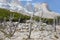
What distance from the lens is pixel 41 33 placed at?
14742 mm

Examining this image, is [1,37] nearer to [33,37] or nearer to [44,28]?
[33,37]

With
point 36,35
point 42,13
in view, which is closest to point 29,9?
point 42,13

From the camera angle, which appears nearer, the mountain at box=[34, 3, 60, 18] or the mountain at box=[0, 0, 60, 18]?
the mountain at box=[0, 0, 60, 18]

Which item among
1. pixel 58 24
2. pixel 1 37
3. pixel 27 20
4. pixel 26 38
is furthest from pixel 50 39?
pixel 58 24

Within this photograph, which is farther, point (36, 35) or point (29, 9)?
point (36, 35)

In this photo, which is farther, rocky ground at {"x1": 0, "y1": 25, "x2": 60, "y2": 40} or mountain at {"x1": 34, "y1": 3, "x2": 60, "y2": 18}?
mountain at {"x1": 34, "y1": 3, "x2": 60, "y2": 18}

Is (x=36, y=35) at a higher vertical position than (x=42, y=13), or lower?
lower

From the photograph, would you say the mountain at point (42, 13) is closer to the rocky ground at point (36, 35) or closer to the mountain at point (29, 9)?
the mountain at point (29, 9)

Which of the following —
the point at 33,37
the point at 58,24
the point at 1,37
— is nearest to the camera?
the point at 1,37

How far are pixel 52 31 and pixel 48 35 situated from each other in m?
1.64

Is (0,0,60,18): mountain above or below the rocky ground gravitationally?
above

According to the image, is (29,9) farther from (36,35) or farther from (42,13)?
(36,35)

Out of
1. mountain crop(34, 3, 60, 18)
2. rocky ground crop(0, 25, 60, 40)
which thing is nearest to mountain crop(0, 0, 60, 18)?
mountain crop(34, 3, 60, 18)

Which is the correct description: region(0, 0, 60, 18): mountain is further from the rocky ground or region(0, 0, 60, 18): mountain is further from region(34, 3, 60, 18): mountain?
the rocky ground
